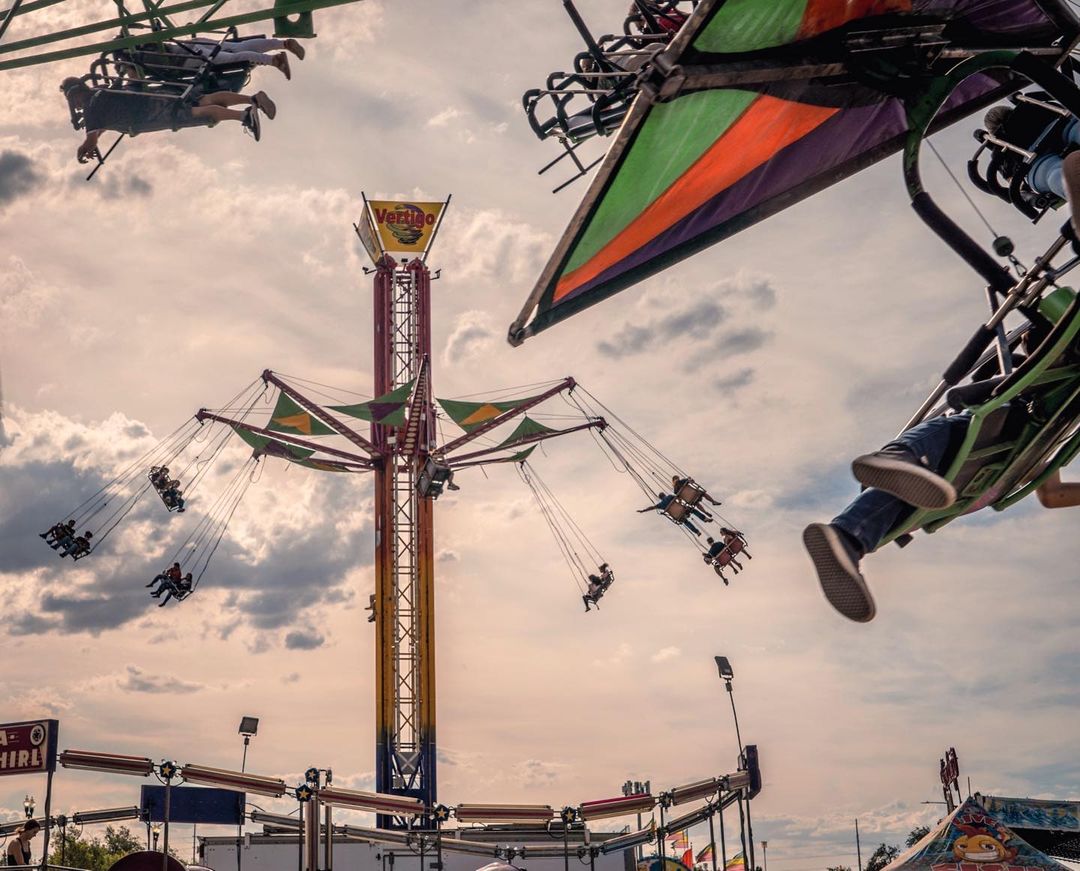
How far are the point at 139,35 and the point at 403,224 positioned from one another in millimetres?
24231

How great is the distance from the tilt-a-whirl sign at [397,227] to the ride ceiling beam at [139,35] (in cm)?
2353

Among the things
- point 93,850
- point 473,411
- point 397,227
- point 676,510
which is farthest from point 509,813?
point 93,850

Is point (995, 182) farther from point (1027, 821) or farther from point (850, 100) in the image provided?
point (1027, 821)

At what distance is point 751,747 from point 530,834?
8189 millimetres

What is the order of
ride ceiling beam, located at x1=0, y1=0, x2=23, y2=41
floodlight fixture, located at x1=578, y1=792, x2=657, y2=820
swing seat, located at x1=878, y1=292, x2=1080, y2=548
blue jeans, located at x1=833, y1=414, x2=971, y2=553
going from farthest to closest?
floodlight fixture, located at x1=578, y1=792, x2=657, y2=820 < ride ceiling beam, located at x1=0, y1=0, x2=23, y2=41 < swing seat, located at x1=878, y1=292, x2=1080, y2=548 < blue jeans, located at x1=833, y1=414, x2=971, y2=553

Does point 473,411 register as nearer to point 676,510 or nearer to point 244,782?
point 676,510

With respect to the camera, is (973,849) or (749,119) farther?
(973,849)

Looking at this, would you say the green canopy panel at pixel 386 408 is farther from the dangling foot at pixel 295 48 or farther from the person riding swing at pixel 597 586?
the dangling foot at pixel 295 48

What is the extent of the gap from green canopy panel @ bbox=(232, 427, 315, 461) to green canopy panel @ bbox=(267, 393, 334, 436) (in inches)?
20.8

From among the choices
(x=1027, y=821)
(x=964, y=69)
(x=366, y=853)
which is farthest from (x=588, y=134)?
(x=366, y=853)

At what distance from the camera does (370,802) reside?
17.8 metres

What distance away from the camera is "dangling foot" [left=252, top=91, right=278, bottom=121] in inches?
505

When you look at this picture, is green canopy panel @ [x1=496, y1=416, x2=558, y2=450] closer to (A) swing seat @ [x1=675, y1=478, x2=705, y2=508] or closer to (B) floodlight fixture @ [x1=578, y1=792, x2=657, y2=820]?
(A) swing seat @ [x1=675, y1=478, x2=705, y2=508]

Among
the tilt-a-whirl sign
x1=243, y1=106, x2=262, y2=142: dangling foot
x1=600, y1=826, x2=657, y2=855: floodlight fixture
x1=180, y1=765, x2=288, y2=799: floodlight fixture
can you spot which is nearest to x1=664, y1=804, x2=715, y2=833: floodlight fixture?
x1=600, y1=826, x2=657, y2=855: floodlight fixture
